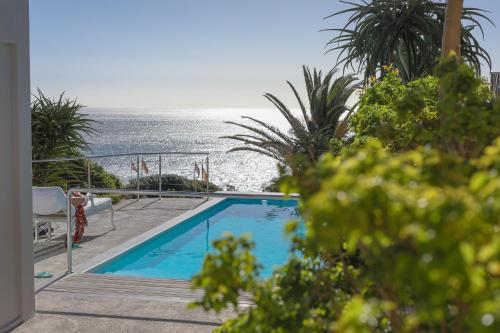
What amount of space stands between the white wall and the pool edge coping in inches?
65.2

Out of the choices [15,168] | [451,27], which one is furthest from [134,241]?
[451,27]

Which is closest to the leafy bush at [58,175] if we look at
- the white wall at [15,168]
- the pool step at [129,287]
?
the pool step at [129,287]

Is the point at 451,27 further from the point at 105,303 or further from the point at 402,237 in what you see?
the point at 402,237

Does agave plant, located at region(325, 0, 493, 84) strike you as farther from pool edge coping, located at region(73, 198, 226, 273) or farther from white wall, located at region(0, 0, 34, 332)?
white wall, located at region(0, 0, 34, 332)

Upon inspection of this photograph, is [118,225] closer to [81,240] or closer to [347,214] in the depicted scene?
[81,240]

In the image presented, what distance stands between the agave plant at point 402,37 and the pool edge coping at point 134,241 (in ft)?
14.2

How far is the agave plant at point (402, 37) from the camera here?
11.0m

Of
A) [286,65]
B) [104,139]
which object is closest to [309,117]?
[286,65]

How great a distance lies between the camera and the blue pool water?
284 inches

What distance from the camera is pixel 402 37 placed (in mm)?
11242

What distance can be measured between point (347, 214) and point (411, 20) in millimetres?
10869

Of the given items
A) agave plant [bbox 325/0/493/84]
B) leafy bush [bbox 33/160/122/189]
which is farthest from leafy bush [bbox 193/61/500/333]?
agave plant [bbox 325/0/493/84]

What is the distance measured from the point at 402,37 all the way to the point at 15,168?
29.2 ft

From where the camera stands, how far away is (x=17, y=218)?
13.4 feet
